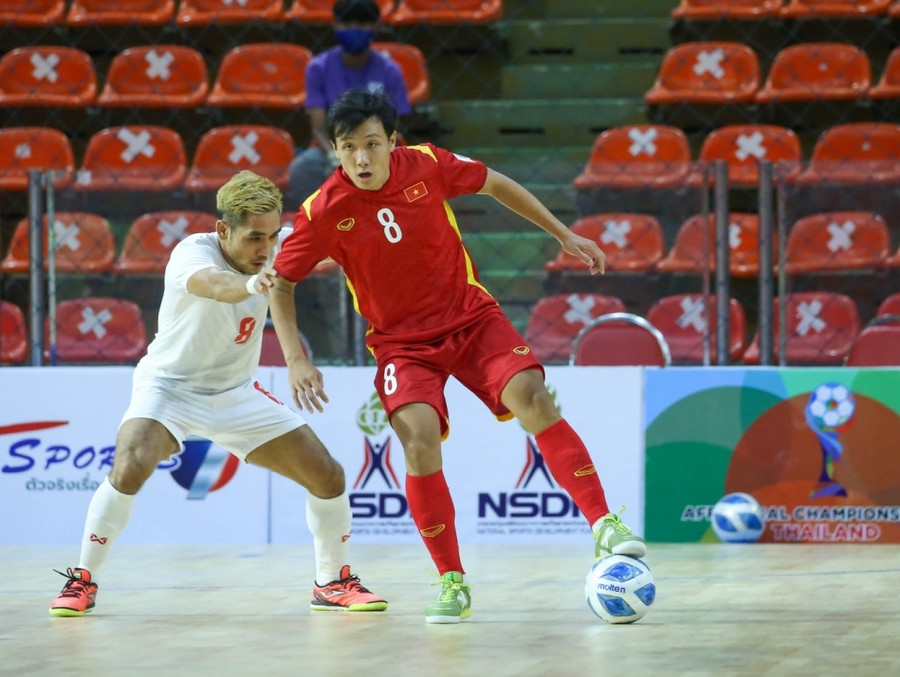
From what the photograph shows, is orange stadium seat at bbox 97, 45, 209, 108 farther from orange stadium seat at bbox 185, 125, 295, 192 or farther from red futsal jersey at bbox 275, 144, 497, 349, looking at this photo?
red futsal jersey at bbox 275, 144, 497, 349

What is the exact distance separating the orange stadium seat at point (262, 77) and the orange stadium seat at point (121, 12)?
0.75 meters

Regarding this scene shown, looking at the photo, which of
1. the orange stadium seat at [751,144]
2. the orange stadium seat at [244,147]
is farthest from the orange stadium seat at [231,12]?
the orange stadium seat at [751,144]

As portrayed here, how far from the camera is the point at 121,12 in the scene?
11.6 m

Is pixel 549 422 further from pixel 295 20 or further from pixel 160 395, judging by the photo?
pixel 295 20

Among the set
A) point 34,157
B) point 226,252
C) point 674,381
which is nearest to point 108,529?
point 226,252

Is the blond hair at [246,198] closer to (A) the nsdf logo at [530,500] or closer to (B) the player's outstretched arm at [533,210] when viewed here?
(B) the player's outstretched arm at [533,210]

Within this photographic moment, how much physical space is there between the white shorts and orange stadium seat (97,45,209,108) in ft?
19.7

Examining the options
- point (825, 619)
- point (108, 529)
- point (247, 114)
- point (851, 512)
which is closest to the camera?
point (825, 619)

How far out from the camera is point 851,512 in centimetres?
742

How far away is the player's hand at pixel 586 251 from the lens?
5117mm

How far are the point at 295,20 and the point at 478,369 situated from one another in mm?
6905

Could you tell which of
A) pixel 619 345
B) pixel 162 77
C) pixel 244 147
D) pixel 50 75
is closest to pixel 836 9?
pixel 619 345

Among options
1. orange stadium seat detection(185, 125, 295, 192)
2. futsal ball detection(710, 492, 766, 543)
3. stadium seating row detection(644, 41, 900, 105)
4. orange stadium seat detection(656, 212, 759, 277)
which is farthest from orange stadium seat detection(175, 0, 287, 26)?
futsal ball detection(710, 492, 766, 543)

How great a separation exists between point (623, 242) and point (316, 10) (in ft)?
14.6
